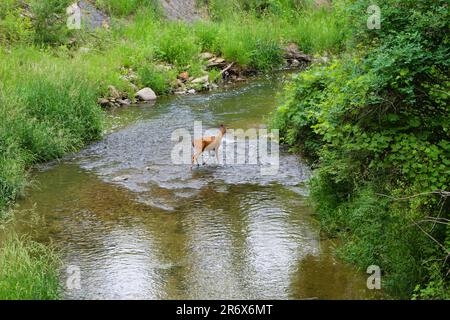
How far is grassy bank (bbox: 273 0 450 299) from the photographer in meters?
6.08

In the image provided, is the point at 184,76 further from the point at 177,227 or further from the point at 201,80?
the point at 177,227

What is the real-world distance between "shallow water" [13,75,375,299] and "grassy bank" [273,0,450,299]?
54 cm

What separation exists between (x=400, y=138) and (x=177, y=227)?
347cm

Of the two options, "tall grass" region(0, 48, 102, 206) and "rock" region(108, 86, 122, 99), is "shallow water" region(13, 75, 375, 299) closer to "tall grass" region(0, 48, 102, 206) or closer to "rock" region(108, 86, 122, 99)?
"tall grass" region(0, 48, 102, 206)

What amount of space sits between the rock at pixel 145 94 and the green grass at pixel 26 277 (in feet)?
31.0

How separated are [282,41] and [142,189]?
1275 cm

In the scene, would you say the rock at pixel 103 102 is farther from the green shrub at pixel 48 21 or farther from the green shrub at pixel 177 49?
the green shrub at pixel 177 49

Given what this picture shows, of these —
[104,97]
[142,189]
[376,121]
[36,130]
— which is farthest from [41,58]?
[376,121]

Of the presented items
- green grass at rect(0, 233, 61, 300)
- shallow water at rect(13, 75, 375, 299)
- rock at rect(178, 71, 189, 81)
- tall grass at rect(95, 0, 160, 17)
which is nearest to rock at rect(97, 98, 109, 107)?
shallow water at rect(13, 75, 375, 299)

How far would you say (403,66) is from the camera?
610 centimetres

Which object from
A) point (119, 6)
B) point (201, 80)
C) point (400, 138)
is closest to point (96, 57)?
point (201, 80)

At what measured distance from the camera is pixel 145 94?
16516 mm

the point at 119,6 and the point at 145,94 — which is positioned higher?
the point at 119,6
